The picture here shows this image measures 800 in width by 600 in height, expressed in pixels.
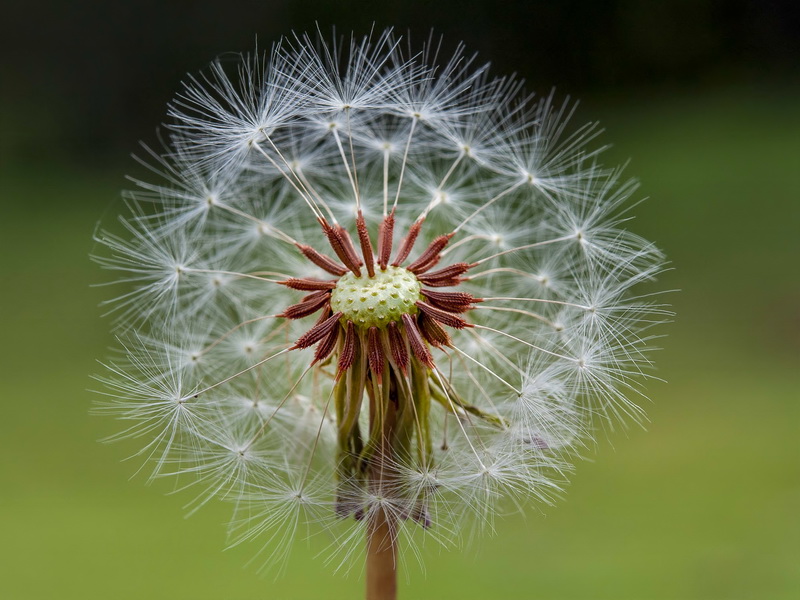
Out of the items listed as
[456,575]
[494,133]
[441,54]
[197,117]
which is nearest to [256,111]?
[197,117]

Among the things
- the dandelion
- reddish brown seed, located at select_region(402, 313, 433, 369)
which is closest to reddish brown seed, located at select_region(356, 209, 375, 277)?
the dandelion

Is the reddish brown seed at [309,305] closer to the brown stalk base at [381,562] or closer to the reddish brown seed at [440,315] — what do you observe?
the reddish brown seed at [440,315]

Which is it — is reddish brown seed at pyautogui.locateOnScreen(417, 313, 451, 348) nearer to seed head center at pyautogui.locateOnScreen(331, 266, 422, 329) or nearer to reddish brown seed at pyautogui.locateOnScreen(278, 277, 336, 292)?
seed head center at pyautogui.locateOnScreen(331, 266, 422, 329)

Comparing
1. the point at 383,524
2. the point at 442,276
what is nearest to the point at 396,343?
the point at 442,276

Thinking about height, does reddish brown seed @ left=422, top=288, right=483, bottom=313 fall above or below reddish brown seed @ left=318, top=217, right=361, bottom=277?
below

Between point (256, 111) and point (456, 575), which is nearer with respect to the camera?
point (256, 111)

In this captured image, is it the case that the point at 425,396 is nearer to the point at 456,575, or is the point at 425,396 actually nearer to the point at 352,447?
the point at 352,447
